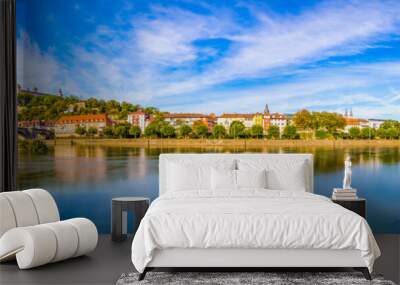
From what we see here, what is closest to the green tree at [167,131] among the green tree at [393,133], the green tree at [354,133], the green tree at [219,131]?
the green tree at [219,131]

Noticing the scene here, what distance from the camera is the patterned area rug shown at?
15.3 ft

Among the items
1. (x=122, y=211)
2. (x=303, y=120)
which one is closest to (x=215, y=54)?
(x=303, y=120)

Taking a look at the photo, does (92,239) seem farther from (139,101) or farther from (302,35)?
(302,35)

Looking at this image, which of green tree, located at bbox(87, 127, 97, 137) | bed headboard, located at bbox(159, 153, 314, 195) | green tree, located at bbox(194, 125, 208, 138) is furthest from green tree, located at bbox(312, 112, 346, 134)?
green tree, located at bbox(87, 127, 97, 137)

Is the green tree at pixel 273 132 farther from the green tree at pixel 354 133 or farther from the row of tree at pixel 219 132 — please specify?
the green tree at pixel 354 133

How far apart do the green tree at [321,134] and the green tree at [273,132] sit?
0.54 m

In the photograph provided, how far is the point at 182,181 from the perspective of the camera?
6727mm

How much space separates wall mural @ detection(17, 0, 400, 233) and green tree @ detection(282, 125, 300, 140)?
0.05 ft

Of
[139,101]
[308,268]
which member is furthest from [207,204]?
[139,101]

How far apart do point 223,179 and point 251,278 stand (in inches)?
76.8

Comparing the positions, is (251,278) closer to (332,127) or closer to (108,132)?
(332,127)

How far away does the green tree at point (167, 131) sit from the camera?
8125mm

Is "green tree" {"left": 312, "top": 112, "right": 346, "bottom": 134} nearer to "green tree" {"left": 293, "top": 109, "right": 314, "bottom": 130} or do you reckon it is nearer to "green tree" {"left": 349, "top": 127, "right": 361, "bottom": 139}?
"green tree" {"left": 293, "top": 109, "right": 314, "bottom": 130}

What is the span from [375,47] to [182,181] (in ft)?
10.4
